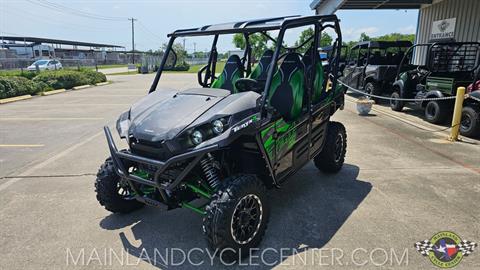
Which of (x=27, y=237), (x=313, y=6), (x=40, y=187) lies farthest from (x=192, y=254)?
(x=313, y=6)

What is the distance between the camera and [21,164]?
17.0ft

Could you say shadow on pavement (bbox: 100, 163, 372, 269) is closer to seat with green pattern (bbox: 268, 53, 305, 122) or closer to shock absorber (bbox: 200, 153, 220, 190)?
shock absorber (bbox: 200, 153, 220, 190)

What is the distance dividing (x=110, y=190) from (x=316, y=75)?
271cm

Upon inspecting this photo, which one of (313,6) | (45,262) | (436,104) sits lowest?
(45,262)

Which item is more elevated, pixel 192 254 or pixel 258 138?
pixel 258 138

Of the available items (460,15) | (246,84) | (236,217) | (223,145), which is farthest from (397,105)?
(223,145)

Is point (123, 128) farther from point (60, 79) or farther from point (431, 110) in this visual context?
point (60, 79)

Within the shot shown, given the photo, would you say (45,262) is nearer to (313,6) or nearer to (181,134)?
(181,134)

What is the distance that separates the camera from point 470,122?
663cm

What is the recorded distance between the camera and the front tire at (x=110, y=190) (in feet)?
10.7

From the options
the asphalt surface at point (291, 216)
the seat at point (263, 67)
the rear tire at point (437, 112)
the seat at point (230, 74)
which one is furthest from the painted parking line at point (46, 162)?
the rear tire at point (437, 112)

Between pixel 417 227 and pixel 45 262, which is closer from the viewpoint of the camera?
pixel 45 262

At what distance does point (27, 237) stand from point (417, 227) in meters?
3.71

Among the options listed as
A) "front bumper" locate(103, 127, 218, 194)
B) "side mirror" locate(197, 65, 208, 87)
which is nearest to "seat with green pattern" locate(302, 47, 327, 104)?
"side mirror" locate(197, 65, 208, 87)
